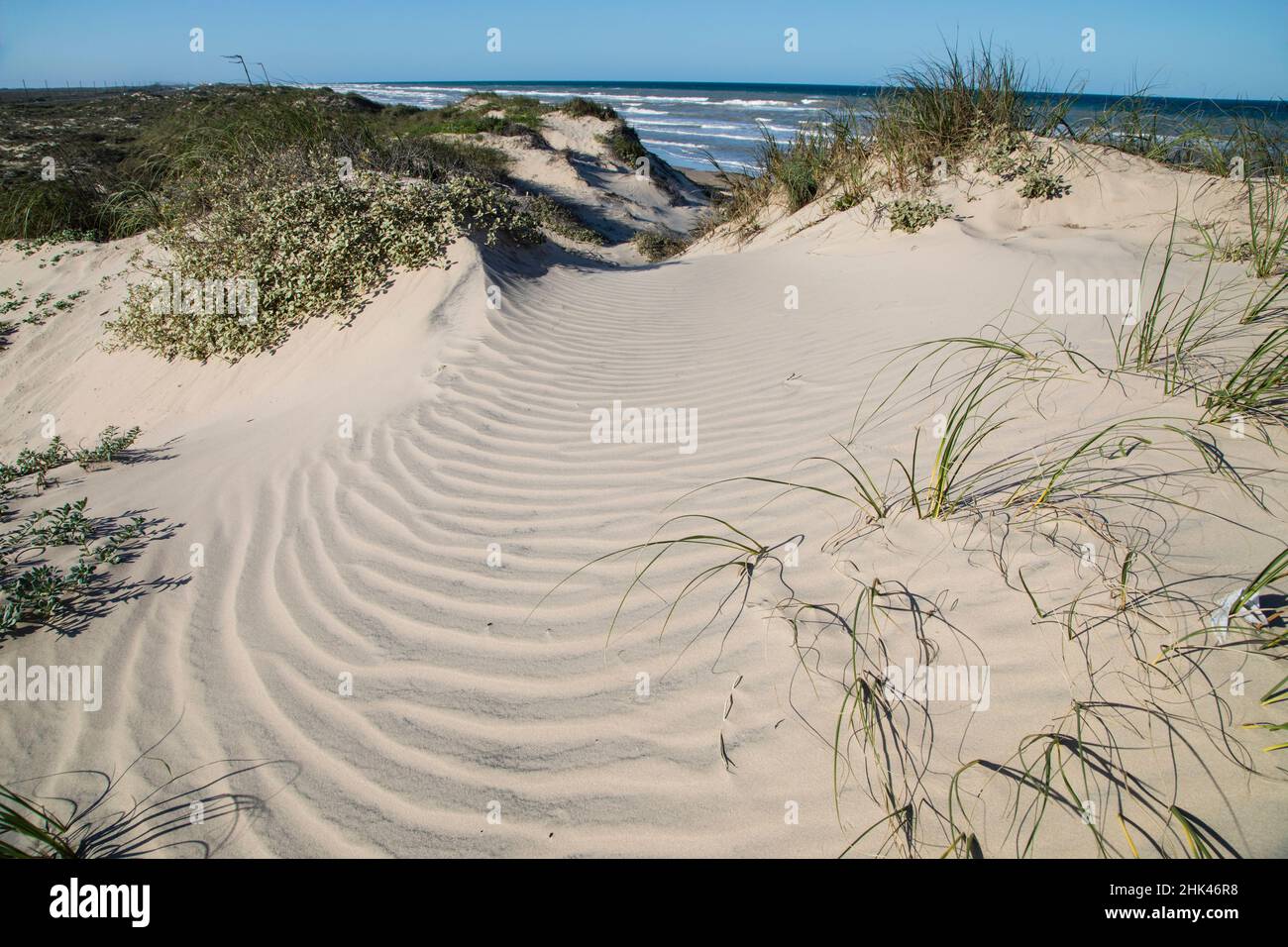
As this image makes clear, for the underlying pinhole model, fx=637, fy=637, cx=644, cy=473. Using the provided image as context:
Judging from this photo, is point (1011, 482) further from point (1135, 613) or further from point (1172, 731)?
point (1172, 731)

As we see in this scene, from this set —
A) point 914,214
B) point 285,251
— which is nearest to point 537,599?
point 285,251

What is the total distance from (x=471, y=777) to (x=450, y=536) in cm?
135

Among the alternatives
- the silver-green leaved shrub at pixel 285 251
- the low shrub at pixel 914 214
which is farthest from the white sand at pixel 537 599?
the low shrub at pixel 914 214

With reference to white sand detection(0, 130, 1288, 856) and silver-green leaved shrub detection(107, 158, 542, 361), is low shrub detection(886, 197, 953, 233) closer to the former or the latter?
white sand detection(0, 130, 1288, 856)

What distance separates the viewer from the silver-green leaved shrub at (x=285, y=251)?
247 inches

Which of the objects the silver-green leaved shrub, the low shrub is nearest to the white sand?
the silver-green leaved shrub

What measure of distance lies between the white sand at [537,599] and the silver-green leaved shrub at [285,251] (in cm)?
96

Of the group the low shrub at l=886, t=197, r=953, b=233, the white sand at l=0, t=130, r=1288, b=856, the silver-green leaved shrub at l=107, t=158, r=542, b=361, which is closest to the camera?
the white sand at l=0, t=130, r=1288, b=856

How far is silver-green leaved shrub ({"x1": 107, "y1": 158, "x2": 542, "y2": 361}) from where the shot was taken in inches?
247

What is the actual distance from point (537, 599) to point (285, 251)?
5770 mm

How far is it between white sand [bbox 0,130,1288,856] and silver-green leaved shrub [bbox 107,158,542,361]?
3.14ft

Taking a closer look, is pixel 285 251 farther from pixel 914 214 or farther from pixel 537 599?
pixel 914 214

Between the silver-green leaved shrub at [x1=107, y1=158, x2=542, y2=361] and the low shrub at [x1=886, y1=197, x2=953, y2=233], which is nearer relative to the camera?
the silver-green leaved shrub at [x1=107, y1=158, x2=542, y2=361]

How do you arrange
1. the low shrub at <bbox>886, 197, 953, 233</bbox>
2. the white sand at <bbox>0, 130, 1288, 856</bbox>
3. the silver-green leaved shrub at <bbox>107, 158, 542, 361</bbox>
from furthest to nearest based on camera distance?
1. the low shrub at <bbox>886, 197, 953, 233</bbox>
2. the silver-green leaved shrub at <bbox>107, 158, 542, 361</bbox>
3. the white sand at <bbox>0, 130, 1288, 856</bbox>
